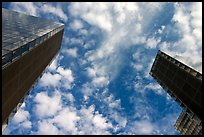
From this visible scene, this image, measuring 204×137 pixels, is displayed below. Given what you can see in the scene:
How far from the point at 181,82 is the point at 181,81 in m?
0.20

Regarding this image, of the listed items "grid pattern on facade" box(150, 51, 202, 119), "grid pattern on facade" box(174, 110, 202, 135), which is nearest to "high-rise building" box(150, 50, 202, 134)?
"grid pattern on facade" box(150, 51, 202, 119)

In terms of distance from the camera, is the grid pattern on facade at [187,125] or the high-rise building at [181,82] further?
the grid pattern on facade at [187,125]

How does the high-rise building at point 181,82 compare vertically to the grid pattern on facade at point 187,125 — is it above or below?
above

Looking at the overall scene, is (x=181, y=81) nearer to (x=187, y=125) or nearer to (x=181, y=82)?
(x=181, y=82)

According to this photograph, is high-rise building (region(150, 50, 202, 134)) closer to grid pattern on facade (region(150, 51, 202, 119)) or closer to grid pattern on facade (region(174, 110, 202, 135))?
grid pattern on facade (region(150, 51, 202, 119))

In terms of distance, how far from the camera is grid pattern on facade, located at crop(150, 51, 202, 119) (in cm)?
3338

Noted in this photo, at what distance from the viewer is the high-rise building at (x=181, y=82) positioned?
33344 mm

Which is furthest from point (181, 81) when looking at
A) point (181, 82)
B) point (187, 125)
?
point (187, 125)

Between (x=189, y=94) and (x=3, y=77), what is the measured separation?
27.6 metres

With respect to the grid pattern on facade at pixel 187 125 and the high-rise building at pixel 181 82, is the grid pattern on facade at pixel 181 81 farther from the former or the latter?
the grid pattern on facade at pixel 187 125

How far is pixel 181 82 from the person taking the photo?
39.3m

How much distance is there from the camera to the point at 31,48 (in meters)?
32.6

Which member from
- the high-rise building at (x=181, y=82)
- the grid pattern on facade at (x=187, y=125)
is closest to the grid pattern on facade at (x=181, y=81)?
the high-rise building at (x=181, y=82)

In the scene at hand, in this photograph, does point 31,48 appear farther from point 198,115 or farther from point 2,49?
point 198,115
